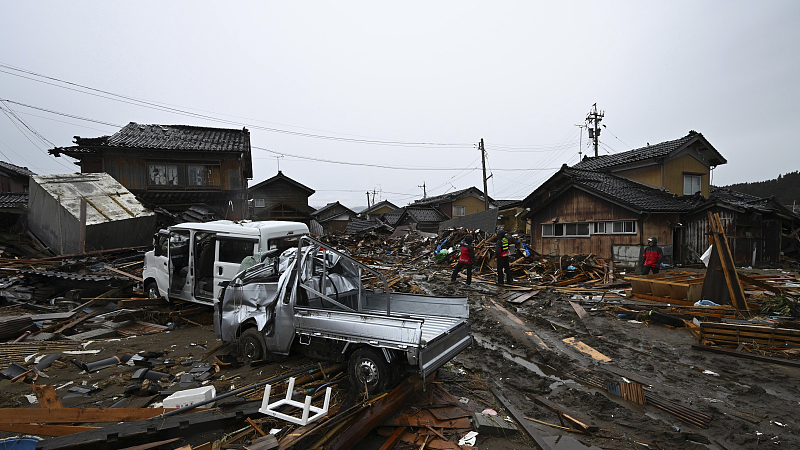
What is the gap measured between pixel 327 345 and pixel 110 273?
834 cm

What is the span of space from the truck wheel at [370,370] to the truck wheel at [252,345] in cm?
164


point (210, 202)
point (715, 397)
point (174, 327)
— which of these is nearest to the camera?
point (715, 397)

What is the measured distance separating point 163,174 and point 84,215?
693cm

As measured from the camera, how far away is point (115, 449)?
10.2ft

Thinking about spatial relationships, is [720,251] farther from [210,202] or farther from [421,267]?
[210,202]

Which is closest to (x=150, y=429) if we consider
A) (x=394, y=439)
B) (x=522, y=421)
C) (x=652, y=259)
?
(x=394, y=439)

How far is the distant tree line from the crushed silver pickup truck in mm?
37727

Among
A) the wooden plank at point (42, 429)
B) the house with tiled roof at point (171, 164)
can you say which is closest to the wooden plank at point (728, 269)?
the wooden plank at point (42, 429)

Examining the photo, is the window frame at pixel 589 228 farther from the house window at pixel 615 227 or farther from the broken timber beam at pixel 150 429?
the broken timber beam at pixel 150 429

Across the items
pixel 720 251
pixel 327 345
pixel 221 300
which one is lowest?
pixel 327 345

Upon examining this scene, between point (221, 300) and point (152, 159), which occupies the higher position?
point (152, 159)

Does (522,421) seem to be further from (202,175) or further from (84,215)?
(202,175)

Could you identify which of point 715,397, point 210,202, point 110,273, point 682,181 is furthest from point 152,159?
point 682,181

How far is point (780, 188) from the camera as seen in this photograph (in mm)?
30094
